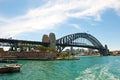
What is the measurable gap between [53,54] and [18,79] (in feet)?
370

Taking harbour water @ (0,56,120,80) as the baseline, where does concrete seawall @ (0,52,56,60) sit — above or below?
above

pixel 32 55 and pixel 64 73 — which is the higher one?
pixel 32 55

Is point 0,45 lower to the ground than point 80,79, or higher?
higher

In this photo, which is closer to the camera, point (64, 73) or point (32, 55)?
point (64, 73)

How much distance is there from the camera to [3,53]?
490 feet

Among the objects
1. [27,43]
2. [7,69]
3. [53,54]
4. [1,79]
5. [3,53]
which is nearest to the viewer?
[1,79]

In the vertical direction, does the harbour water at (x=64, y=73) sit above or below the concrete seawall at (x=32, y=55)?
below

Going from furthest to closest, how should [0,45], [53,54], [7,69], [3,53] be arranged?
[0,45], [53,54], [3,53], [7,69]

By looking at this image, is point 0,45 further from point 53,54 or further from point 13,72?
point 13,72

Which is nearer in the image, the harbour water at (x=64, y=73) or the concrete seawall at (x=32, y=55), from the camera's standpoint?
the harbour water at (x=64, y=73)

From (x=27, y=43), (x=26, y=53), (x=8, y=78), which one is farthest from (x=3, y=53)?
(x=8, y=78)

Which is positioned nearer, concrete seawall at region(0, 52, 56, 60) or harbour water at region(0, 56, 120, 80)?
harbour water at region(0, 56, 120, 80)

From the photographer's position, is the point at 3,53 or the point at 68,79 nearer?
the point at 68,79

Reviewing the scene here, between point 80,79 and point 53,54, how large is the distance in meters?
113
